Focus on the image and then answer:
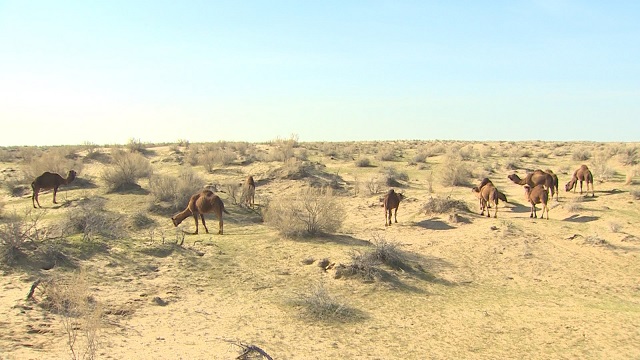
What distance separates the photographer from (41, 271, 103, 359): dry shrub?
596 centimetres

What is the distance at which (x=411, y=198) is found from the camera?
66.9ft

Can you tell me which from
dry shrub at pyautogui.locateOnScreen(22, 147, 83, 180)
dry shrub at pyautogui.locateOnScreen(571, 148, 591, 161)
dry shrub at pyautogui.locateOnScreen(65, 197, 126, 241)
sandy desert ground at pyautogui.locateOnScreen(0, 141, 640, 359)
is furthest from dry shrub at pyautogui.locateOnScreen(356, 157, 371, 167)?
dry shrub at pyautogui.locateOnScreen(65, 197, 126, 241)

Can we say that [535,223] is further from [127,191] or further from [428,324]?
[127,191]

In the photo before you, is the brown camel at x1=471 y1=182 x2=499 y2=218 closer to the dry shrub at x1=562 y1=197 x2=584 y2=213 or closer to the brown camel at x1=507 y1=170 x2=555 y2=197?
the dry shrub at x1=562 y1=197 x2=584 y2=213

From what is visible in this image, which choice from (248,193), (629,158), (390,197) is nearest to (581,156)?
(629,158)

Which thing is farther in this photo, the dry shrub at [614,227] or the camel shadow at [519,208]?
the camel shadow at [519,208]

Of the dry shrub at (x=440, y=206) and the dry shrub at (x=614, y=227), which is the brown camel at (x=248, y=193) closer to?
the dry shrub at (x=440, y=206)

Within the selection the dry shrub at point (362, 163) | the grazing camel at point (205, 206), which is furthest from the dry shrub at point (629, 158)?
the grazing camel at point (205, 206)

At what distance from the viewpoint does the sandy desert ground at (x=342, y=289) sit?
7.28 metres

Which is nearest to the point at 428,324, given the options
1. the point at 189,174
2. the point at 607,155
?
the point at 189,174

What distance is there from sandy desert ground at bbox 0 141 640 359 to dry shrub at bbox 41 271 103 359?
0.14 feet

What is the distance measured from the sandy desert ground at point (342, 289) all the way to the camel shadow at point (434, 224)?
0.07 meters

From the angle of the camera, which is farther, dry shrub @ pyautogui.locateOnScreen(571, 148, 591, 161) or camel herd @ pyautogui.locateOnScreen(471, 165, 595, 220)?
dry shrub @ pyautogui.locateOnScreen(571, 148, 591, 161)

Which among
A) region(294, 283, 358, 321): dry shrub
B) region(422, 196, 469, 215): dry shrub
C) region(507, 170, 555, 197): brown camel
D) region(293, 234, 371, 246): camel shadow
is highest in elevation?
region(507, 170, 555, 197): brown camel
